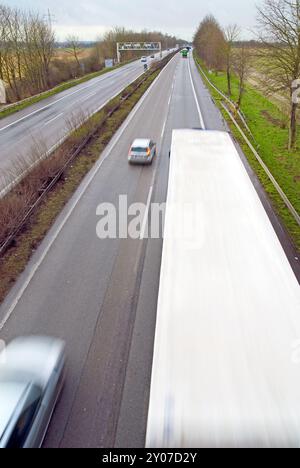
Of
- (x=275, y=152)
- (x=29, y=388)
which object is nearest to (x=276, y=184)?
(x=275, y=152)

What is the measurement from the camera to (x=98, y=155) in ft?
64.2

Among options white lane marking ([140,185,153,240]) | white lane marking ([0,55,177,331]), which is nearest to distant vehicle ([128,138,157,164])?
white lane marking ([0,55,177,331])

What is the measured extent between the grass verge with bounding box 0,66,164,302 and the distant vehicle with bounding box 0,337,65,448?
2829 mm

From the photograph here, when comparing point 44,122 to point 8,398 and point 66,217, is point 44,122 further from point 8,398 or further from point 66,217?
point 8,398

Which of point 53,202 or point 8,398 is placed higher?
point 53,202

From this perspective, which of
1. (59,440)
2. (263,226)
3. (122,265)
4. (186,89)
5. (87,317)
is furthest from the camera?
(186,89)

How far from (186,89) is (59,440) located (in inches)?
1720

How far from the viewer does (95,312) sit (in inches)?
338

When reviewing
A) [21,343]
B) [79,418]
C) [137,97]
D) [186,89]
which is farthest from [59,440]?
[186,89]

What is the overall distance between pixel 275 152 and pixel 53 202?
13.8m

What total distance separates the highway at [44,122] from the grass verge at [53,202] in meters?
2.01

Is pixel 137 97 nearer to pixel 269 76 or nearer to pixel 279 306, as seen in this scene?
pixel 269 76

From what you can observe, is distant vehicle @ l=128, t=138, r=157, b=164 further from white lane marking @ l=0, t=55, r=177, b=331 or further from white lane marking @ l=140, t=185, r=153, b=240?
white lane marking @ l=140, t=185, r=153, b=240

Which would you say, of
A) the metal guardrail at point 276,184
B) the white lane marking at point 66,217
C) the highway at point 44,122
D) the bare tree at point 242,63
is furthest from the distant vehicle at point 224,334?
the bare tree at point 242,63
